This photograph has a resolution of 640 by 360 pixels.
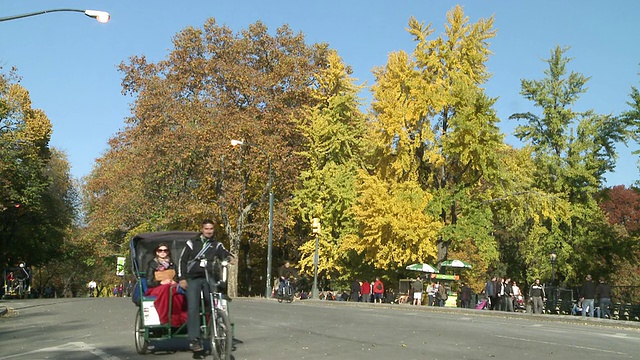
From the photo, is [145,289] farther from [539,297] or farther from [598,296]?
[539,297]

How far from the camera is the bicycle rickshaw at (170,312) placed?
9.90m

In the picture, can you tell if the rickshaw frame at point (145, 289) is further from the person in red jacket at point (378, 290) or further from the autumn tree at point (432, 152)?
the person in red jacket at point (378, 290)

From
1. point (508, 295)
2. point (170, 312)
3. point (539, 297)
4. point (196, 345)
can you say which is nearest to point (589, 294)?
point (539, 297)

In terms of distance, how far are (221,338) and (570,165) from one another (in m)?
44.4

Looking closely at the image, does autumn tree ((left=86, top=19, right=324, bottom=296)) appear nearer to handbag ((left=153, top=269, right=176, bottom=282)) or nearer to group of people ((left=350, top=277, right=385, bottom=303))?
group of people ((left=350, top=277, right=385, bottom=303))

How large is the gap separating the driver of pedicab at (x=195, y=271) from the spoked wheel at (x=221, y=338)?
0.60m

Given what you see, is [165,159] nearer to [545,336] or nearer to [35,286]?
[545,336]

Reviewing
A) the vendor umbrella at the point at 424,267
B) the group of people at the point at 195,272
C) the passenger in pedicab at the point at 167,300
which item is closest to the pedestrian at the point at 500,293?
the vendor umbrella at the point at 424,267

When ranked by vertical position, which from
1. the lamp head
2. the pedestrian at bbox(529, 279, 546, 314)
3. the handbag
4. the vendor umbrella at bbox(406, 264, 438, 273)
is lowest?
the pedestrian at bbox(529, 279, 546, 314)

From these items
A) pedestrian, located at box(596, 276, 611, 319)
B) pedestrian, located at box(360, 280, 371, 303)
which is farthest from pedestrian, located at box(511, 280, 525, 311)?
pedestrian, located at box(360, 280, 371, 303)

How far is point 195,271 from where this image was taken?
414 inches

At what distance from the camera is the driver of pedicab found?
34.4ft

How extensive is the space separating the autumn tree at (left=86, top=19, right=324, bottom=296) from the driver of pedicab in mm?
36257

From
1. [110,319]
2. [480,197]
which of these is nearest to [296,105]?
[480,197]
